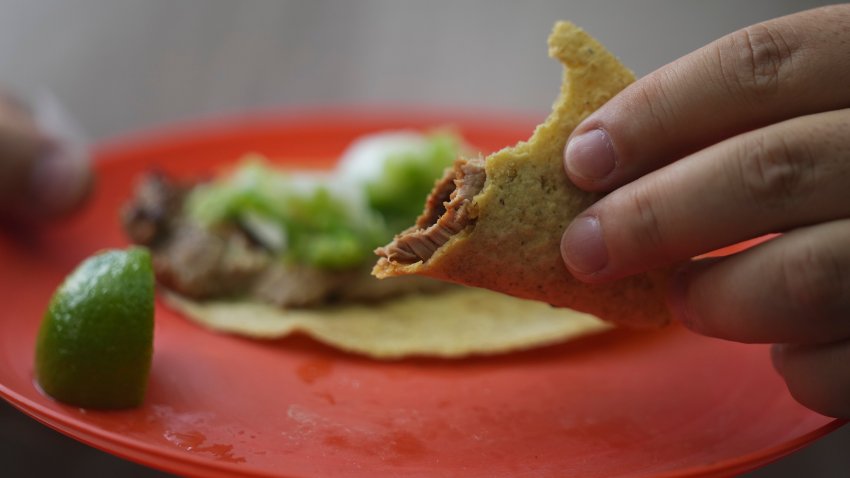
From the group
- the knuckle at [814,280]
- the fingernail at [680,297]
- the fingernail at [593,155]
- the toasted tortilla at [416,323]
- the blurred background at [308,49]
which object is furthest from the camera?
the blurred background at [308,49]

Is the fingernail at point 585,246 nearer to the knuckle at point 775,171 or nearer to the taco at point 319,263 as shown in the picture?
the knuckle at point 775,171

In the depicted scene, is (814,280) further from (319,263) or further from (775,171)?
(319,263)

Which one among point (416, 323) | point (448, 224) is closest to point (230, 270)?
point (416, 323)

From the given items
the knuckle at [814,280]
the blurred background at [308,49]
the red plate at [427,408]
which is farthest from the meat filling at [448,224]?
the blurred background at [308,49]

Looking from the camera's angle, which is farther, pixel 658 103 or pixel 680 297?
pixel 680 297

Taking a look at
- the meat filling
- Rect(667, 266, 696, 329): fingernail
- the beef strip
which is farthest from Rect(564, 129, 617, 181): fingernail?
the beef strip

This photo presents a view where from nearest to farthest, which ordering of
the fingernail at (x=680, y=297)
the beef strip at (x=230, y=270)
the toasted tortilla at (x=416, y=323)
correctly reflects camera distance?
1. the fingernail at (x=680, y=297)
2. the toasted tortilla at (x=416, y=323)
3. the beef strip at (x=230, y=270)

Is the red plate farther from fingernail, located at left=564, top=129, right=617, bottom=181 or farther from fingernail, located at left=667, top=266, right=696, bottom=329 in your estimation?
fingernail, located at left=564, top=129, right=617, bottom=181
